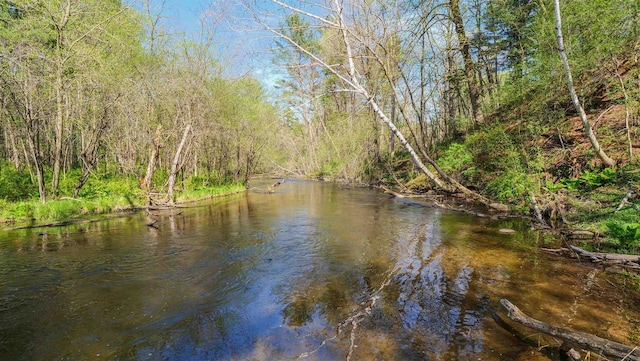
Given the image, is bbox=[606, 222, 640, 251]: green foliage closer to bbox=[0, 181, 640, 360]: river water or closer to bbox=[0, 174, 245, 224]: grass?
bbox=[0, 181, 640, 360]: river water

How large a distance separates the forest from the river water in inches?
86.0

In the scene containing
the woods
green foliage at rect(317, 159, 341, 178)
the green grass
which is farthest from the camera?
green foliage at rect(317, 159, 341, 178)

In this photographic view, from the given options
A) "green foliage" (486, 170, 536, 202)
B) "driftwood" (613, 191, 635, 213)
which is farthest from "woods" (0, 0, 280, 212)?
"driftwood" (613, 191, 635, 213)

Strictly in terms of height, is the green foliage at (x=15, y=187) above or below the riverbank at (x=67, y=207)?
above

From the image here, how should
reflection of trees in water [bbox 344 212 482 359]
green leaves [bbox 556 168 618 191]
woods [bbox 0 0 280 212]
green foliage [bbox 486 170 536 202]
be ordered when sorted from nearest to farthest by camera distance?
reflection of trees in water [bbox 344 212 482 359], green leaves [bbox 556 168 618 191], green foliage [bbox 486 170 536 202], woods [bbox 0 0 280 212]

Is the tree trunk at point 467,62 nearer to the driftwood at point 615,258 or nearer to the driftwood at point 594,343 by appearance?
the driftwood at point 615,258

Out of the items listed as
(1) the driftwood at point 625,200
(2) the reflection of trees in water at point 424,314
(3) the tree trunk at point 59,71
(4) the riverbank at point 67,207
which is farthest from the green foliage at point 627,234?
(3) the tree trunk at point 59,71

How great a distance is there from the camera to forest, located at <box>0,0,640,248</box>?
8.32 m

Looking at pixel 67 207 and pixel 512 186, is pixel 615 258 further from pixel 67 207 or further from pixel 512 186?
pixel 67 207

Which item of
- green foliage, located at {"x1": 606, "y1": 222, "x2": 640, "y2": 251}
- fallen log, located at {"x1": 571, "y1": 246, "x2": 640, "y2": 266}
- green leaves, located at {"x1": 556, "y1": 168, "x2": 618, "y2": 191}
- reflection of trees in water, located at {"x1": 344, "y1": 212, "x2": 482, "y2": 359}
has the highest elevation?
green leaves, located at {"x1": 556, "y1": 168, "x2": 618, "y2": 191}

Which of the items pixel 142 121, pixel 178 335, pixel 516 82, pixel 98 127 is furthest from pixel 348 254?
pixel 142 121

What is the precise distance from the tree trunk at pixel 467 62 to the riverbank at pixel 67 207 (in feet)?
50.5

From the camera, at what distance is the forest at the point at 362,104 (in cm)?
832

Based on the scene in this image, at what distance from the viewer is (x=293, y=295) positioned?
16.4ft
